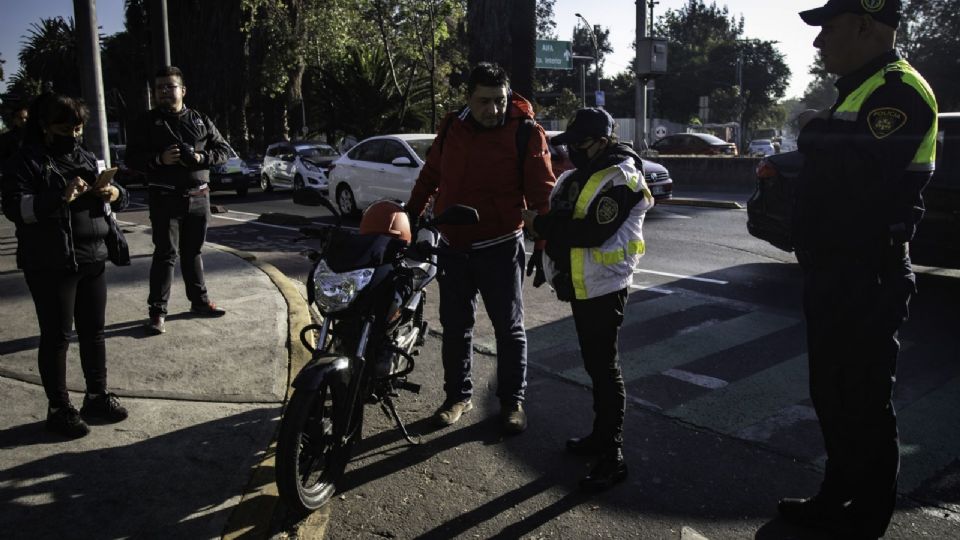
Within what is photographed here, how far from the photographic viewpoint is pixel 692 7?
8456 centimetres

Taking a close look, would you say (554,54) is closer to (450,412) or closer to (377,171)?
(377,171)

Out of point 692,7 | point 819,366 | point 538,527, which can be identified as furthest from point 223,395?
point 692,7

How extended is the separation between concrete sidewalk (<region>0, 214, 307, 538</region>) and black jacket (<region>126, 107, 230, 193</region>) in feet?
3.45

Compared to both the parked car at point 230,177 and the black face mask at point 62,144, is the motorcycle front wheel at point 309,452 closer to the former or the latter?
the black face mask at point 62,144

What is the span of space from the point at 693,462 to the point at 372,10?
2621 cm

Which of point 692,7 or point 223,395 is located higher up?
point 692,7

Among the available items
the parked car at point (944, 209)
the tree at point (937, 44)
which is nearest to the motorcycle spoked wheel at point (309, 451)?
the parked car at point (944, 209)

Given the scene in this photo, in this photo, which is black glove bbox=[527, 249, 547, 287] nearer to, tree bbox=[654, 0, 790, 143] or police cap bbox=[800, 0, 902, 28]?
police cap bbox=[800, 0, 902, 28]

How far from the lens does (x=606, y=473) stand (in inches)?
140

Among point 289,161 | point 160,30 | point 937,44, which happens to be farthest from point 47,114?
point 937,44

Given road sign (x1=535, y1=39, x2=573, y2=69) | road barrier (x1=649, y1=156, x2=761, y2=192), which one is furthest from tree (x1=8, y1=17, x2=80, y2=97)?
road barrier (x1=649, y1=156, x2=761, y2=192)

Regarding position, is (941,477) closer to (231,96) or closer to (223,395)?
(223,395)

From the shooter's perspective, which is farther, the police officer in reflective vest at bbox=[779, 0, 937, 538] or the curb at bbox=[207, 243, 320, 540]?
the curb at bbox=[207, 243, 320, 540]

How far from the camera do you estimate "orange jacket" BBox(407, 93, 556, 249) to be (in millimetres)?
4098
